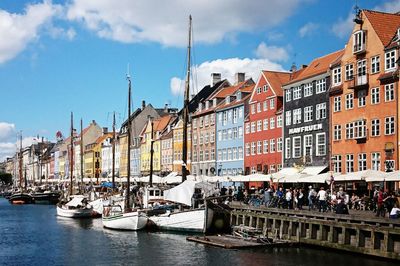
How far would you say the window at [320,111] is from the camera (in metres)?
60.8

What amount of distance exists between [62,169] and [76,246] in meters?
148

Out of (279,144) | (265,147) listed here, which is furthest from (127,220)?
(265,147)

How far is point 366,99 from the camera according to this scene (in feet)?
179

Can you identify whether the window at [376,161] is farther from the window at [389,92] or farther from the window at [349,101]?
the window at [349,101]

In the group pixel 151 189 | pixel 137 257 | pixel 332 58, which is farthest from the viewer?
pixel 332 58

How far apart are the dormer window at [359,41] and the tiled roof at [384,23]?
132 cm

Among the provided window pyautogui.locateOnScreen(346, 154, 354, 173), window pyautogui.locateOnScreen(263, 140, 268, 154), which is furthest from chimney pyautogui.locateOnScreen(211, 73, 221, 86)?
window pyautogui.locateOnScreen(346, 154, 354, 173)

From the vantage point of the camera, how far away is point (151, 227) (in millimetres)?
49188

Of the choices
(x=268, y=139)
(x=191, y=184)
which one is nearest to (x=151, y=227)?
(x=191, y=184)

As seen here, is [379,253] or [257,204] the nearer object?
[379,253]

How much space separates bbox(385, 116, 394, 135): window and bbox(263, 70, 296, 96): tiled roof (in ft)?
65.0

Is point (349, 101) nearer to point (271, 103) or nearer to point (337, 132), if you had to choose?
point (337, 132)

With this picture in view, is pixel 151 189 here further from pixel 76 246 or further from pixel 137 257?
pixel 137 257

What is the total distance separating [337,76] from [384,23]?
666 centimetres
